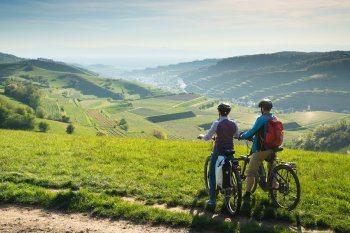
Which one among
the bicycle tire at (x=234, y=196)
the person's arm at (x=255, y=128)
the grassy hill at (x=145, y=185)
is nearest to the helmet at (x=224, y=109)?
the person's arm at (x=255, y=128)

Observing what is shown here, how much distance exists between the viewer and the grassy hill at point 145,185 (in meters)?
11.1

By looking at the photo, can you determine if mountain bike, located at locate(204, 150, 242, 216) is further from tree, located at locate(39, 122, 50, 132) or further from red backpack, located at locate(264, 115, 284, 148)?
tree, located at locate(39, 122, 50, 132)

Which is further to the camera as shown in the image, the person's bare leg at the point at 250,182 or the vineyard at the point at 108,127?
the vineyard at the point at 108,127

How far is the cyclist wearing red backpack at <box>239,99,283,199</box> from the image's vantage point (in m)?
11.3

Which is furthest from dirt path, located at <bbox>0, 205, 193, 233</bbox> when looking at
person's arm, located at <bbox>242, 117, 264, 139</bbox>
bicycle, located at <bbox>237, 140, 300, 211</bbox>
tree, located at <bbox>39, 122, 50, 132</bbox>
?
tree, located at <bbox>39, 122, 50, 132</bbox>

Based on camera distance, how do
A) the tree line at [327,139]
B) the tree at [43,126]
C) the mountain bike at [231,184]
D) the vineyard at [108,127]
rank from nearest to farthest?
1. the mountain bike at [231,184]
2. the tree at [43,126]
3. the tree line at [327,139]
4. the vineyard at [108,127]

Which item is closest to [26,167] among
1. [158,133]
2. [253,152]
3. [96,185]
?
[96,185]

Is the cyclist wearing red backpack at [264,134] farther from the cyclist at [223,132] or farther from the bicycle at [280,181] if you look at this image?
the cyclist at [223,132]

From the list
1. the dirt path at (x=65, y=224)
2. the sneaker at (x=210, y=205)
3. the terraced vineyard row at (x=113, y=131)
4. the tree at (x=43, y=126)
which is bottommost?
the terraced vineyard row at (x=113, y=131)

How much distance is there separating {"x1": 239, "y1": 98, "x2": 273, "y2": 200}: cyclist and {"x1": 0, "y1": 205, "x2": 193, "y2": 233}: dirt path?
3406 millimetres

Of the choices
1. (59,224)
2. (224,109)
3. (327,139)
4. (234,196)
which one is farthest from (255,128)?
(327,139)

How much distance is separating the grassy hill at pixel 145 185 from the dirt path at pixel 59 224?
1.47 feet

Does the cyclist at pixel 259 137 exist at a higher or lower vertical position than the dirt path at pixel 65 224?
higher

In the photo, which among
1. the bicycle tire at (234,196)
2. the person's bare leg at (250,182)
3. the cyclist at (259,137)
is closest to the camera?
the bicycle tire at (234,196)
